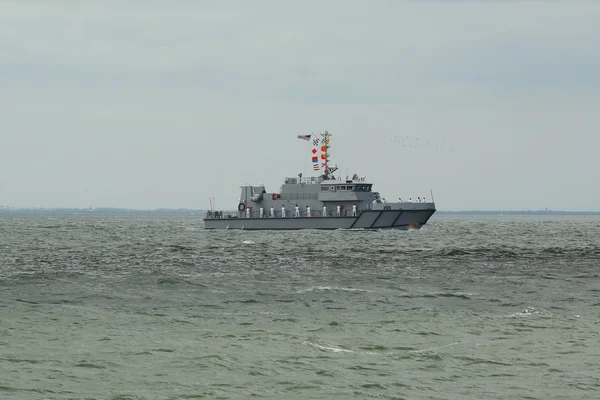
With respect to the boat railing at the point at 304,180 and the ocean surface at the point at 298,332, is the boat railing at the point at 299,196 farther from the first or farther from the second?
the ocean surface at the point at 298,332

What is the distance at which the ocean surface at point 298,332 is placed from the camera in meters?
15.9

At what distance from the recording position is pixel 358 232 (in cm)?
8750

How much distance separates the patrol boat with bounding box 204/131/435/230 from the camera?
87625mm

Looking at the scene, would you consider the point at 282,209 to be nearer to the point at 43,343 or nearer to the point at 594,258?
the point at 594,258

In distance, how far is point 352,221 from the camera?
87375 mm

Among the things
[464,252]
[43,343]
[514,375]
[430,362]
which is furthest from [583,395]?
[464,252]

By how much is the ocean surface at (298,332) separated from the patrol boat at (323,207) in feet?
147

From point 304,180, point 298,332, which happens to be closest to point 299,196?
point 304,180

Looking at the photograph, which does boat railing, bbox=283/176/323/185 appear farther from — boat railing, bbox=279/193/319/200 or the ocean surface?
the ocean surface

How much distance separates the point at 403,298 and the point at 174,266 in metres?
17.9

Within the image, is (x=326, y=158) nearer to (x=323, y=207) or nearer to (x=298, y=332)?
(x=323, y=207)

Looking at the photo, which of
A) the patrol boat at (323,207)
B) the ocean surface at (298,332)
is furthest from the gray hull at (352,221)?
the ocean surface at (298,332)

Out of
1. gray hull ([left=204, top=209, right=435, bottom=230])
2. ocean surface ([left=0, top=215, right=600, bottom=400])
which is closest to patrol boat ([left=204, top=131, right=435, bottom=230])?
gray hull ([left=204, top=209, right=435, bottom=230])

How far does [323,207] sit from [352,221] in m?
4.45
